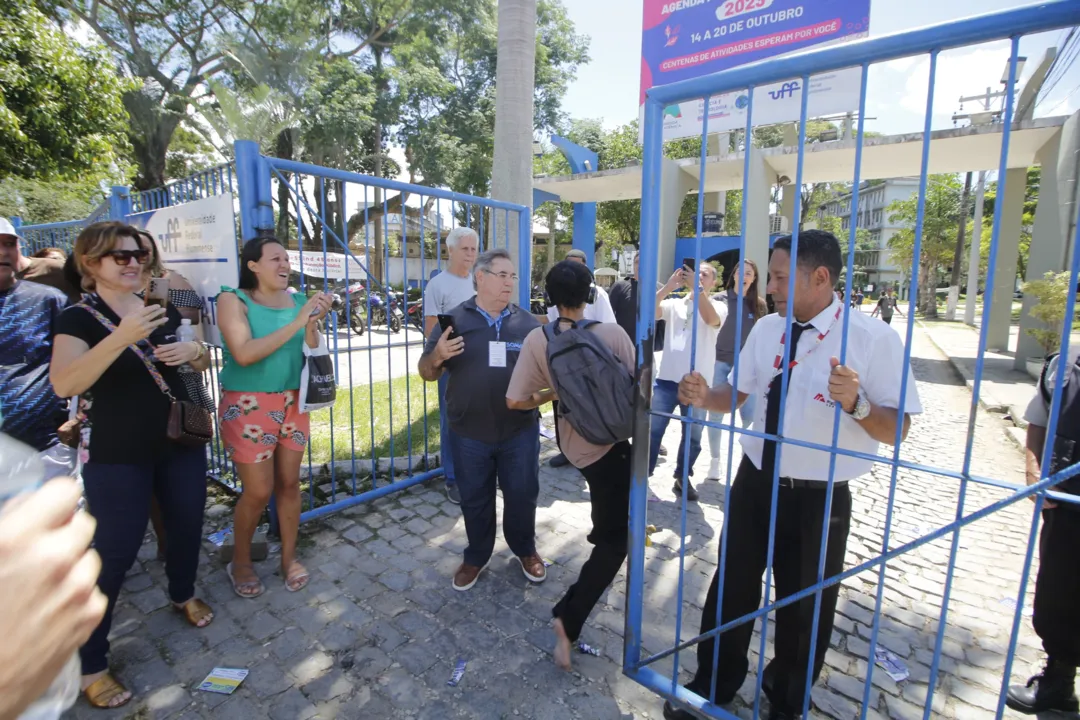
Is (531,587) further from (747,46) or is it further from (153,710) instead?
(747,46)

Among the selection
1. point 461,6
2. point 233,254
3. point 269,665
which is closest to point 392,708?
point 269,665

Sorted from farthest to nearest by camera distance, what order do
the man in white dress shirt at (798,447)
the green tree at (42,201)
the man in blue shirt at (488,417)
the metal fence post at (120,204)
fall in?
the green tree at (42,201) → the metal fence post at (120,204) → the man in blue shirt at (488,417) → the man in white dress shirt at (798,447)

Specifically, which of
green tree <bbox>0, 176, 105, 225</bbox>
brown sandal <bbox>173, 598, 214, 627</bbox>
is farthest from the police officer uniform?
green tree <bbox>0, 176, 105, 225</bbox>

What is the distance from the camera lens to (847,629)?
106 inches

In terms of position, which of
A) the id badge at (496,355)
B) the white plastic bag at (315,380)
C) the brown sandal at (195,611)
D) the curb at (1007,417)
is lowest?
the brown sandal at (195,611)

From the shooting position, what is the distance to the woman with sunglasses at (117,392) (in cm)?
212

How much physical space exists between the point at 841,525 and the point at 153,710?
2.75 metres

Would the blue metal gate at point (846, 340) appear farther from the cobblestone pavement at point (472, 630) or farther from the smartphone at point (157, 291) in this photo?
the smartphone at point (157, 291)

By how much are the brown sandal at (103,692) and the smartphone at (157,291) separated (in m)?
1.67

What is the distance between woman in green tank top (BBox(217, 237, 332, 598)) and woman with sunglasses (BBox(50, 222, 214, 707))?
10.7 inches

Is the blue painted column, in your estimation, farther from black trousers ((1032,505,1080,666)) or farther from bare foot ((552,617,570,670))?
black trousers ((1032,505,1080,666))

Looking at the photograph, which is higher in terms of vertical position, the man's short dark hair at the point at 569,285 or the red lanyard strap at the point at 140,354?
the man's short dark hair at the point at 569,285

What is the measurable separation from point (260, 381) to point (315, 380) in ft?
0.88

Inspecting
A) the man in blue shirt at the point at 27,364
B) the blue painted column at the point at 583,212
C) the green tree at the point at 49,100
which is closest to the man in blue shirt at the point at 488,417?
the man in blue shirt at the point at 27,364
